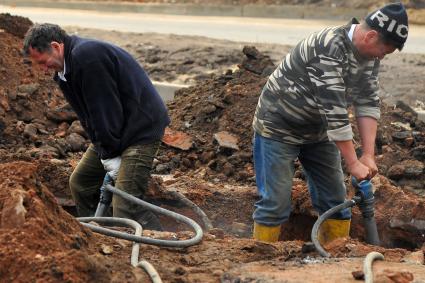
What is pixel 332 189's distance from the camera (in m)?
5.89

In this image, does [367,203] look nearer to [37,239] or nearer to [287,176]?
[287,176]

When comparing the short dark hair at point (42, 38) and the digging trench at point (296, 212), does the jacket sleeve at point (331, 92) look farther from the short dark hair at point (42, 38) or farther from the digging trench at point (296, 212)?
the digging trench at point (296, 212)

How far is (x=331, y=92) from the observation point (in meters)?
5.00

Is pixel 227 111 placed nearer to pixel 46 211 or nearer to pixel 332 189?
pixel 332 189

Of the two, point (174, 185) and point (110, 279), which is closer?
point (110, 279)

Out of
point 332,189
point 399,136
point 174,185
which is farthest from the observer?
point 399,136

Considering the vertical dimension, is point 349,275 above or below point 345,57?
below

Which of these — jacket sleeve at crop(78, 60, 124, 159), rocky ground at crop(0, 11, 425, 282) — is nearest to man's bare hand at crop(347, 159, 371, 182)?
rocky ground at crop(0, 11, 425, 282)

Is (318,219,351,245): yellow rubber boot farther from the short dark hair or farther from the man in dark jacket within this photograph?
the short dark hair

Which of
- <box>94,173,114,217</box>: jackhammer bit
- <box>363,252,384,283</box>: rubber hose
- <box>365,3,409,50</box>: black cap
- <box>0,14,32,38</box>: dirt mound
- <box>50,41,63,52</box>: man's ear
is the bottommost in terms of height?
<box>94,173,114,217</box>: jackhammer bit

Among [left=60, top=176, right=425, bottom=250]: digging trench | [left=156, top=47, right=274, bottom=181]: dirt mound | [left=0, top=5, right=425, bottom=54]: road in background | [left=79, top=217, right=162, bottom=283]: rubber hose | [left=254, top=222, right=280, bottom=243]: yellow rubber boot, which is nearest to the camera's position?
[left=79, top=217, right=162, bottom=283]: rubber hose

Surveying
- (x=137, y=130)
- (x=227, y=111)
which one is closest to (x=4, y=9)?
(x=227, y=111)

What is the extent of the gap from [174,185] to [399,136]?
260 centimetres

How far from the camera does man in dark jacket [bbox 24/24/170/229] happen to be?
17.3 ft
